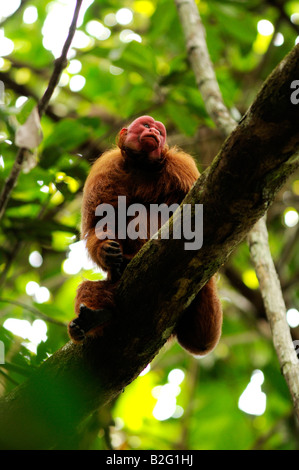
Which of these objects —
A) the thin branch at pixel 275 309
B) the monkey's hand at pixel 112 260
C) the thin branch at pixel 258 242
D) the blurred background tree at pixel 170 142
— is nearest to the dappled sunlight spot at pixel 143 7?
the blurred background tree at pixel 170 142

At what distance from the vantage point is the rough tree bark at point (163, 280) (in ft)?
7.88

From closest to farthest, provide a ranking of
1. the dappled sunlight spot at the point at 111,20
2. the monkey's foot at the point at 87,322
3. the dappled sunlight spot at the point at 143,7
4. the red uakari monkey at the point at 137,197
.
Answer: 1. the monkey's foot at the point at 87,322
2. the red uakari monkey at the point at 137,197
3. the dappled sunlight spot at the point at 111,20
4. the dappled sunlight spot at the point at 143,7

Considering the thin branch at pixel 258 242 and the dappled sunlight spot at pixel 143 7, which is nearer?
the thin branch at pixel 258 242

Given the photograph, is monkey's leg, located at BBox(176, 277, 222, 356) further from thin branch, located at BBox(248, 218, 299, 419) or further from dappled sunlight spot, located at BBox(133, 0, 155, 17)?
dappled sunlight spot, located at BBox(133, 0, 155, 17)

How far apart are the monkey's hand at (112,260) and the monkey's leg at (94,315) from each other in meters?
0.10

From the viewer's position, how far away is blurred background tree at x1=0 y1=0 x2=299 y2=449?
15.1 feet

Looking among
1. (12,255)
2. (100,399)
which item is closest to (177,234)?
(100,399)

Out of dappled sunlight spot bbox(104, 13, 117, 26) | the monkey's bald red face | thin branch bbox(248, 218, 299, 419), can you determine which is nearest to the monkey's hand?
thin branch bbox(248, 218, 299, 419)
